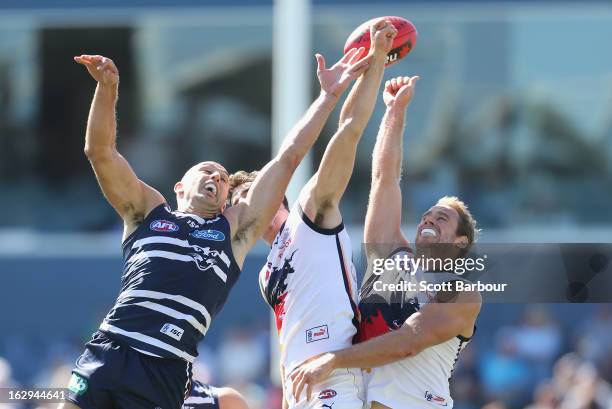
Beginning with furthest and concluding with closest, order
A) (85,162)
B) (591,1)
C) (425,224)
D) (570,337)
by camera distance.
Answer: (85,162)
(591,1)
(570,337)
(425,224)

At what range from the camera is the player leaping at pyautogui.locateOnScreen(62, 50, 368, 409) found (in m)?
6.02

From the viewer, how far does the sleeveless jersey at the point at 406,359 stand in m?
6.19

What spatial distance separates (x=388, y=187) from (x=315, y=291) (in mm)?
887

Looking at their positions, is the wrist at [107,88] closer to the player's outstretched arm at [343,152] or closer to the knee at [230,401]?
the player's outstretched arm at [343,152]

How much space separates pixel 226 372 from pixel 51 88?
6040 millimetres

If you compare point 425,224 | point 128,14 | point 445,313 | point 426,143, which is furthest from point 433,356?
point 128,14

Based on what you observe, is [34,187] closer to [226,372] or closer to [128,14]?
[128,14]

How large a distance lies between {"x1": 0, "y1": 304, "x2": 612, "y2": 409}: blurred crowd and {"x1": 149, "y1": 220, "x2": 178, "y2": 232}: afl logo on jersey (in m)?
4.64

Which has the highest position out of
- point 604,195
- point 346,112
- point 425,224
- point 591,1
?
point 591,1

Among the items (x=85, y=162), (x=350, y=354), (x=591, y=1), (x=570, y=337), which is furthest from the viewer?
(x=85, y=162)

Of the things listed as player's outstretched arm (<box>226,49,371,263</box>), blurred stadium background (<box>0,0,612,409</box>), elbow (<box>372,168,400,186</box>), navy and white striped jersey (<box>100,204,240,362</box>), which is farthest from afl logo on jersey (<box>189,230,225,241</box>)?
blurred stadium background (<box>0,0,612,409</box>)

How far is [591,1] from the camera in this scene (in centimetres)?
1553

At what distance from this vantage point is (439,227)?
6.40 meters

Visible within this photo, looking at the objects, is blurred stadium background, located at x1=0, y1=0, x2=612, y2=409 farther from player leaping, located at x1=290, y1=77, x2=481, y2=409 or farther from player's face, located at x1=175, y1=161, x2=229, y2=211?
player's face, located at x1=175, y1=161, x2=229, y2=211
